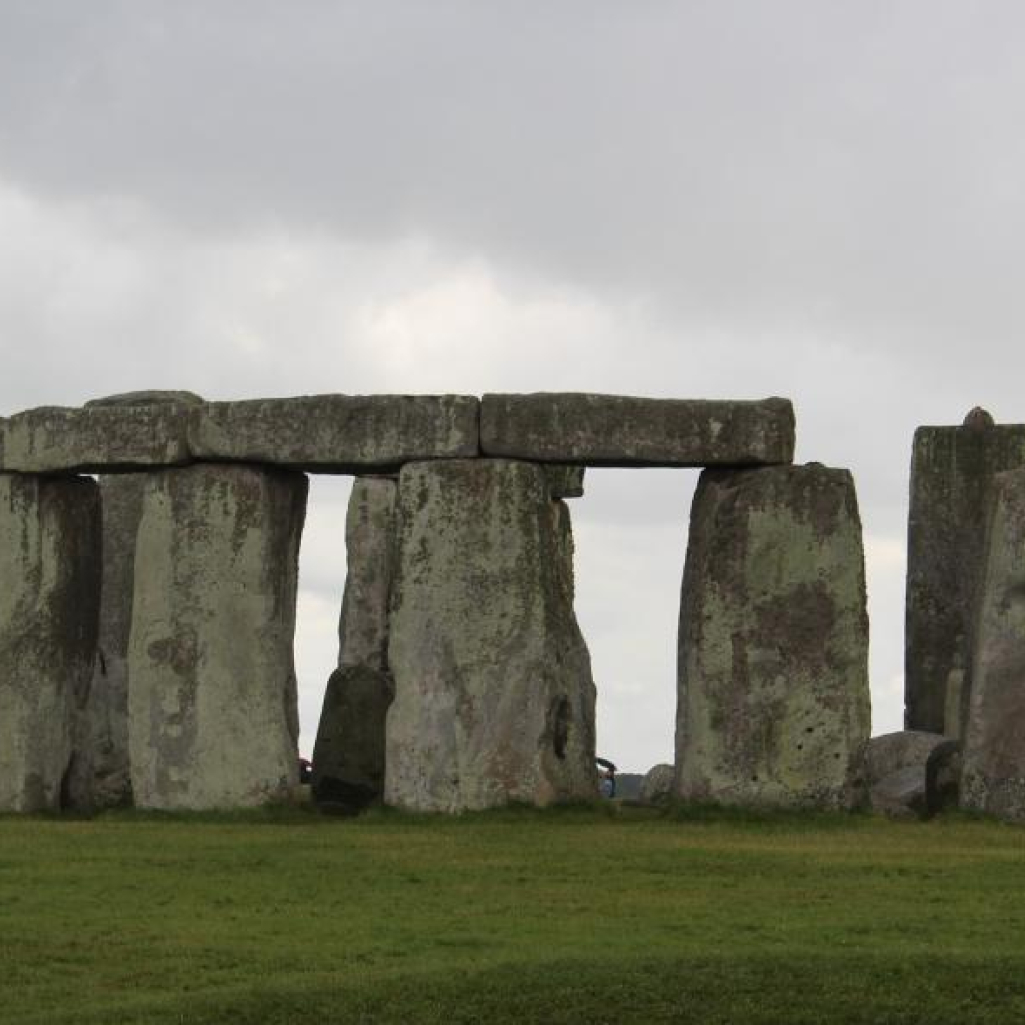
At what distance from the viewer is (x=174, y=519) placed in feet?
89.4

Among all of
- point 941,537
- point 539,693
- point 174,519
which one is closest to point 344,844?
point 539,693

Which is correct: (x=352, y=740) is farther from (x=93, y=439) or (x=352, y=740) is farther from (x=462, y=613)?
(x=93, y=439)

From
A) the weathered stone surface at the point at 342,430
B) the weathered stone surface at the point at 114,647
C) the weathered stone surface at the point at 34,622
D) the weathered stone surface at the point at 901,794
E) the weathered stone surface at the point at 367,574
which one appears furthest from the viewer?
the weathered stone surface at the point at 367,574

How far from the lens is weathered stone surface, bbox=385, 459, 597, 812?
26016 mm

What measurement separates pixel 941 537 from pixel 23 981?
17112mm

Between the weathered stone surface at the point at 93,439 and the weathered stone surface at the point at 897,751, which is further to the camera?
the weathered stone surface at the point at 897,751

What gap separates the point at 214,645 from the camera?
27125mm

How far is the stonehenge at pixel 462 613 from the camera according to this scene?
26000 millimetres

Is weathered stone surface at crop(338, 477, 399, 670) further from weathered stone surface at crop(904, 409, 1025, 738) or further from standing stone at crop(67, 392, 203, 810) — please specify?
weathered stone surface at crop(904, 409, 1025, 738)

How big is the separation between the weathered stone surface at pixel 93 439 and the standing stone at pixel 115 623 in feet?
7.11

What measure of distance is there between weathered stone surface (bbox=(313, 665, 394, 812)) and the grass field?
0.97 metres

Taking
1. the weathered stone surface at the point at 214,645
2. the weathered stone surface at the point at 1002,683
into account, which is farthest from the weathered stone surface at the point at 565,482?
the weathered stone surface at the point at 1002,683

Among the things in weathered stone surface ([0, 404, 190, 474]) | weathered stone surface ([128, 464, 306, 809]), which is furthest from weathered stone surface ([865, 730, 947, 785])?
weathered stone surface ([0, 404, 190, 474])

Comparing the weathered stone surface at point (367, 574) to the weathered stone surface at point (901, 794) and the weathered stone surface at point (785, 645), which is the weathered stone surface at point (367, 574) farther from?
the weathered stone surface at point (785, 645)
